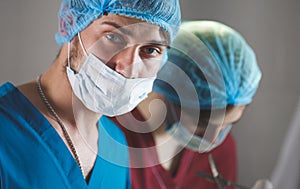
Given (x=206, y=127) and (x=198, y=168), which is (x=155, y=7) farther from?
(x=198, y=168)

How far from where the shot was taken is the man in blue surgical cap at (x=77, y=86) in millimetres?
872

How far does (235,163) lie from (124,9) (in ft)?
3.27

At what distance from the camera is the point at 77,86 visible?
0.93m

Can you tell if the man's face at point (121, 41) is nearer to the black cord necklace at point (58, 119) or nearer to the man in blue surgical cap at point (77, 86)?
the man in blue surgical cap at point (77, 86)

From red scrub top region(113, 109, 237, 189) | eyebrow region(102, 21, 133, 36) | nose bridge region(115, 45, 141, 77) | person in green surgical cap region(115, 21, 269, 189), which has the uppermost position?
eyebrow region(102, 21, 133, 36)

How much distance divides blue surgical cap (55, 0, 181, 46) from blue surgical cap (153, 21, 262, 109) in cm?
26

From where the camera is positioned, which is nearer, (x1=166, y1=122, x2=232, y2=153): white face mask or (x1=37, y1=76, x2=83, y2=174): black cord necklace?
(x1=37, y1=76, x2=83, y2=174): black cord necklace

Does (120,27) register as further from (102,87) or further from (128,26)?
(102,87)

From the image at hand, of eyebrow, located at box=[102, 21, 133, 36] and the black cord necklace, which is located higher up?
eyebrow, located at box=[102, 21, 133, 36]

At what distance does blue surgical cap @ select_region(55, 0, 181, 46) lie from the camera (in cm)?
89

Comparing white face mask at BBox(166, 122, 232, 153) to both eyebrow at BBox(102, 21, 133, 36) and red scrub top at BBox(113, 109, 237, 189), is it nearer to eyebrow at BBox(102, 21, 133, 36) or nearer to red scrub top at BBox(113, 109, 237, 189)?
red scrub top at BBox(113, 109, 237, 189)

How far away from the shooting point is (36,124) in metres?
0.91

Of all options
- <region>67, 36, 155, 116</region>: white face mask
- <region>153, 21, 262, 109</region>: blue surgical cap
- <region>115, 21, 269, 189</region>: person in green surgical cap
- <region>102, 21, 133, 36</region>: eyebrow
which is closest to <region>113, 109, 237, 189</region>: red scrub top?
<region>115, 21, 269, 189</region>: person in green surgical cap

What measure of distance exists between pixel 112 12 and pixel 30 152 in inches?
12.8
